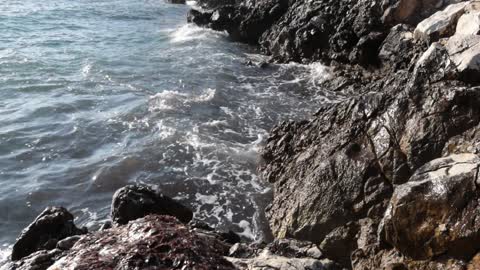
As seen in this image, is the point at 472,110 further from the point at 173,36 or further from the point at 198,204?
the point at 173,36

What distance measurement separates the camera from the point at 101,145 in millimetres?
14047

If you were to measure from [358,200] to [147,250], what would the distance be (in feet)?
14.9

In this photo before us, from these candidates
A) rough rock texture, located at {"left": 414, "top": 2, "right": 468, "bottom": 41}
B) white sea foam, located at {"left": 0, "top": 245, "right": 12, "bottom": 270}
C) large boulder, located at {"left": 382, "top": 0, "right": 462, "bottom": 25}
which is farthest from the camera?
large boulder, located at {"left": 382, "top": 0, "right": 462, "bottom": 25}

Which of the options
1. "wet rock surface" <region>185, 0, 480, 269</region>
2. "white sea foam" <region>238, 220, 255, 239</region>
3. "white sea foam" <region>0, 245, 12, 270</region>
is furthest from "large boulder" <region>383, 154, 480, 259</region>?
"white sea foam" <region>0, 245, 12, 270</region>

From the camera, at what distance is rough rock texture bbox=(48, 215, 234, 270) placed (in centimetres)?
574

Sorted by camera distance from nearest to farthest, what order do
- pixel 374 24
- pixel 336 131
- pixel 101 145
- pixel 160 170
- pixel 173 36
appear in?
pixel 336 131 < pixel 160 170 < pixel 101 145 < pixel 374 24 < pixel 173 36

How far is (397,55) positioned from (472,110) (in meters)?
8.32

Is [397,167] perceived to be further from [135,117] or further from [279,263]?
[135,117]

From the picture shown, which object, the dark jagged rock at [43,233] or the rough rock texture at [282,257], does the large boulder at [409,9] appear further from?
the dark jagged rock at [43,233]

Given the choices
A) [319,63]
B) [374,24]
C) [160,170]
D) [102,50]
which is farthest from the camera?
[102,50]

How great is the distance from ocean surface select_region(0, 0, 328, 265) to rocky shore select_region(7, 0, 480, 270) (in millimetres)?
1260

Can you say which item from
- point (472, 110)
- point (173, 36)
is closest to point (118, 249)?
point (472, 110)

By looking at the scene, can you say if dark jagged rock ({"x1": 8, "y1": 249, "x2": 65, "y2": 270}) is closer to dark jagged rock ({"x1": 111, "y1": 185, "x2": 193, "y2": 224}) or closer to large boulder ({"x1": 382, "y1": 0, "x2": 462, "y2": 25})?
dark jagged rock ({"x1": 111, "y1": 185, "x2": 193, "y2": 224})

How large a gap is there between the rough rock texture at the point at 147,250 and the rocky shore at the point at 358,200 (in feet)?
0.06
